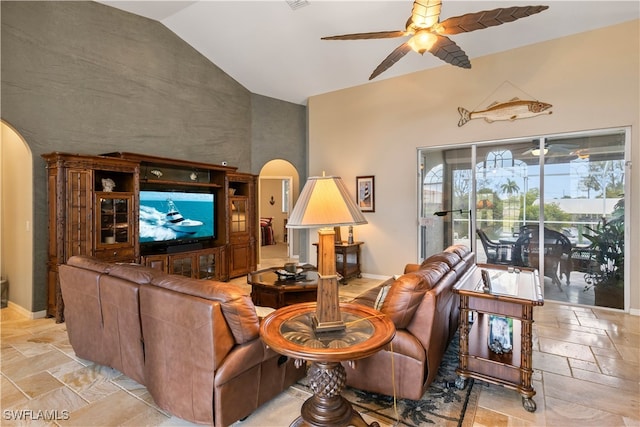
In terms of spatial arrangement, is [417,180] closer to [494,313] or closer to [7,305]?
[494,313]

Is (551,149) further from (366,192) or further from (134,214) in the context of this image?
(134,214)

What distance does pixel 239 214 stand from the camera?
6.11m

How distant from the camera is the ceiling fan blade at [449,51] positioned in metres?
2.79

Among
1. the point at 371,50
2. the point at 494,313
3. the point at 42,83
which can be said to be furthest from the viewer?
the point at 371,50

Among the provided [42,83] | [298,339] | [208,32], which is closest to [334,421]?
[298,339]

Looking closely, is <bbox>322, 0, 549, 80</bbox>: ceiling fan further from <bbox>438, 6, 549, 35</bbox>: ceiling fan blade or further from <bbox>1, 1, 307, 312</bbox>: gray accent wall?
<bbox>1, 1, 307, 312</bbox>: gray accent wall

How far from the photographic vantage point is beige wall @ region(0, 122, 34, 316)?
3920 mm

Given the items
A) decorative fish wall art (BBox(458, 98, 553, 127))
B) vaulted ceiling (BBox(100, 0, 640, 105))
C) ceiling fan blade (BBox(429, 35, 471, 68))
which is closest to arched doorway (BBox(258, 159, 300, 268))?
vaulted ceiling (BBox(100, 0, 640, 105))

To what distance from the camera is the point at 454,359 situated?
2.82 meters

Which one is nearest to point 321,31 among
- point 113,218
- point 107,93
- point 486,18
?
point 486,18

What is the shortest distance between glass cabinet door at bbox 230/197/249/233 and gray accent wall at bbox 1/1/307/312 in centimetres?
79

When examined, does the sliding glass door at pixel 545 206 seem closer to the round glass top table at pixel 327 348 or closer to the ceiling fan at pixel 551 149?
the ceiling fan at pixel 551 149

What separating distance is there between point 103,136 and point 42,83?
854 mm

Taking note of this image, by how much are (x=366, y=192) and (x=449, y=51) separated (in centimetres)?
331
